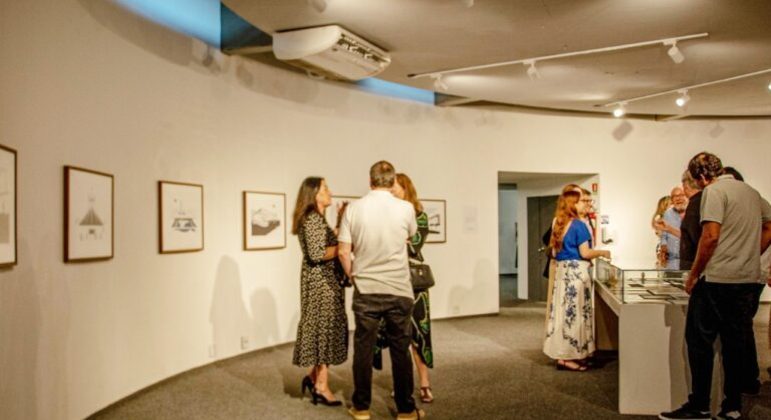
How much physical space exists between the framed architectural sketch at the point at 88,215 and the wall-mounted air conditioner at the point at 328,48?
1875 mm

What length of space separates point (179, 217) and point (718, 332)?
4.16m

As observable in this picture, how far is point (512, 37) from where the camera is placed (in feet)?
19.5

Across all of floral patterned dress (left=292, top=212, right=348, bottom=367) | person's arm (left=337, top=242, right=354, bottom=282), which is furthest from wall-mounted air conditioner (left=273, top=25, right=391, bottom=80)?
person's arm (left=337, top=242, right=354, bottom=282)

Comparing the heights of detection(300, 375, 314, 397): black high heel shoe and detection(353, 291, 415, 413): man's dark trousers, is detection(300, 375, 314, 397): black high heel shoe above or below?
below

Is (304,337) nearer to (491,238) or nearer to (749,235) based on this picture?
(749,235)

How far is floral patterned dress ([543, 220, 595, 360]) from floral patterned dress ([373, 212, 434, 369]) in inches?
60.6

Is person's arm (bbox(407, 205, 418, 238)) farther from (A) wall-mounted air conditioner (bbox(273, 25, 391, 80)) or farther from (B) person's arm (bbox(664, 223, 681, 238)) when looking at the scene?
(B) person's arm (bbox(664, 223, 681, 238))

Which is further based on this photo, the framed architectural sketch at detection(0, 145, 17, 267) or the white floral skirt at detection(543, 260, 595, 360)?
the white floral skirt at detection(543, 260, 595, 360)

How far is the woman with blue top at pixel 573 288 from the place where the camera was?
18.7ft

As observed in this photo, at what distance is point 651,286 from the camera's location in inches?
181

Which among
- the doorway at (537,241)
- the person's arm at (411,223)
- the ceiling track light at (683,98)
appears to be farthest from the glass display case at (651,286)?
the doorway at (537,241)

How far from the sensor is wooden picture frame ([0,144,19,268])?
10.9 feet

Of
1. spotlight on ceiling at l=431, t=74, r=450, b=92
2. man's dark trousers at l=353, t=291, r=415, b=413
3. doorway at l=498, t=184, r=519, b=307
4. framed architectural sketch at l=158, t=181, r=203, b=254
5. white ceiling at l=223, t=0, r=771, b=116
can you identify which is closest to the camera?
man's dark trousers at l=353, t=291, r=415, b=413

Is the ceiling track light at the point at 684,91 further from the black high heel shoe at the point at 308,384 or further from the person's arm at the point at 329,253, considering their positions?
the black high heel shoe at the point at 308,384
